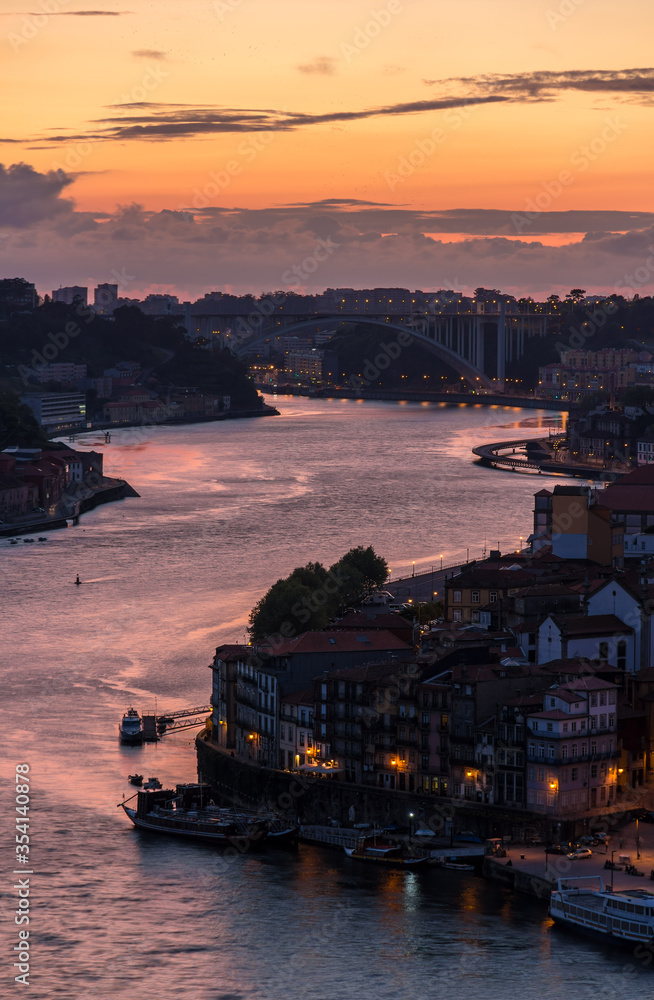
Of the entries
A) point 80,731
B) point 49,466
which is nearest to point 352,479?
point 49,466

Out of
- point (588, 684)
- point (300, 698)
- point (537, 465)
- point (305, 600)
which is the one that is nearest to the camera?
point (588, 684)

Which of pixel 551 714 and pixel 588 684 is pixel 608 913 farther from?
pixel 588 684

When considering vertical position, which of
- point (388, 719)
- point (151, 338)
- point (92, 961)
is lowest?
point (92, 961)

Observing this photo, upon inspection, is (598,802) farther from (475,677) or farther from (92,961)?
(92,961)

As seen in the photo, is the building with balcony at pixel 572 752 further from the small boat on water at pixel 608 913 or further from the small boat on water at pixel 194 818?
the small boat on water at pixel 194 818

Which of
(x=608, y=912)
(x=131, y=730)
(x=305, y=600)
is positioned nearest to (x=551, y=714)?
(x=608, y=912)

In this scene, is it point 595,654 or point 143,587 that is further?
point 143,587

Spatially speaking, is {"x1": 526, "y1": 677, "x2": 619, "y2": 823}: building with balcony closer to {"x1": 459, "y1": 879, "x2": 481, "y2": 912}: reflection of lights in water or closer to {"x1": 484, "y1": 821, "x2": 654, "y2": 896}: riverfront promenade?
{"x1": 484, "y1": 821, "x2": 654, "y2": 896}: riverfront promenade
